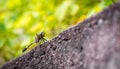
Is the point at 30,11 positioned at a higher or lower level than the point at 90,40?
higher

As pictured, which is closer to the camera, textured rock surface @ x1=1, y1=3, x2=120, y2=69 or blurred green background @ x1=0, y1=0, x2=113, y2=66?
textured rock surface @ x1=1, y1=3, x2=120, y2=69

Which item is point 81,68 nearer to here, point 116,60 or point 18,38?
point 116,60

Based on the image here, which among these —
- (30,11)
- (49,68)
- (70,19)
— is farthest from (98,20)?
(30,11)

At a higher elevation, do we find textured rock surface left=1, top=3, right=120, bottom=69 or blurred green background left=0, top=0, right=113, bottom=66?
blurred green background left=0, top=0, right=113, bottom=66

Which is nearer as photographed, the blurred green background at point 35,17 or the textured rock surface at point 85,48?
the textured rock surface at point 85,48

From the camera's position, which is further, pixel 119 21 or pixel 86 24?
pixel 86 24

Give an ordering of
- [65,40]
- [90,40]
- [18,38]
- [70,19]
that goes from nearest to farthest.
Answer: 1. [90,40]
2. [65,40]
3. [70,19]
4. [18,38]
